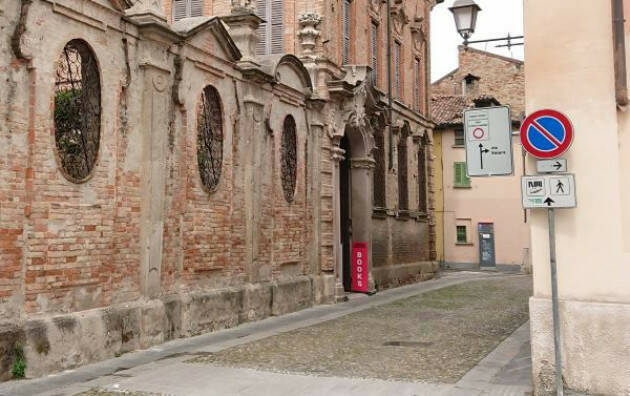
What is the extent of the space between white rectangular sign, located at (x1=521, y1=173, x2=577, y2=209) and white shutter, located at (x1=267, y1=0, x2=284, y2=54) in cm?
1155

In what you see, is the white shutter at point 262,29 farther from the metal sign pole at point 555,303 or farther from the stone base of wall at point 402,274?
the metal sign pole at point 555,303

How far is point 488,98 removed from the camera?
32.4 metres

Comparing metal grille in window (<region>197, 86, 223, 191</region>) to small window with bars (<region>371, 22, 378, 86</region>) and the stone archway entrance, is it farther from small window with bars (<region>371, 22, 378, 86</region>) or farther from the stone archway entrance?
small window with bars (<region>371, 22, 378, 86</region>)

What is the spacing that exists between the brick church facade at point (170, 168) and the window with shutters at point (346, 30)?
0.12m

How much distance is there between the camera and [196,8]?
59.2ft

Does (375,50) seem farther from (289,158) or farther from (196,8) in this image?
(289,158)

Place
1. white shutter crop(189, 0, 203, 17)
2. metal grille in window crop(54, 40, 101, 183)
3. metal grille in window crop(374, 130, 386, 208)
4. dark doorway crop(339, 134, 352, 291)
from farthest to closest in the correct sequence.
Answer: metal grille in window crop(374, 130, 386, 208) → dark doorway crop(339, 134, 352, 291) → white shutter crop(189, 0, 203, 17) → metal grille in window crop(54, 40, 101, 183)

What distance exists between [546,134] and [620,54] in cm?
118

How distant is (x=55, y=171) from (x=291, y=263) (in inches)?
304

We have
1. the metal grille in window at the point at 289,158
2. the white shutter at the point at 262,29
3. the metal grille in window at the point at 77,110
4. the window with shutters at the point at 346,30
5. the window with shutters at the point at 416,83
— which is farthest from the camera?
the window with shutters at the point at 416,83

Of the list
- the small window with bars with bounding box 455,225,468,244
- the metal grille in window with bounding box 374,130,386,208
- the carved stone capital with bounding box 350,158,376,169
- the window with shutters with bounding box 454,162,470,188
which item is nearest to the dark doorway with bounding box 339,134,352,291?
the carved stone capital with bounding box 350,158,376,169

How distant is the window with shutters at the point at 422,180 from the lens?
26.1 metres

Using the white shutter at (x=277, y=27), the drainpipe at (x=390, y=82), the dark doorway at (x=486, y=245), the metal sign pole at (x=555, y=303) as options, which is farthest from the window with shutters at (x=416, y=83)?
the metal sign pole at (x=555, y=303)

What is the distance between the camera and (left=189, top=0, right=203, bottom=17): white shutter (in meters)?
18.0
